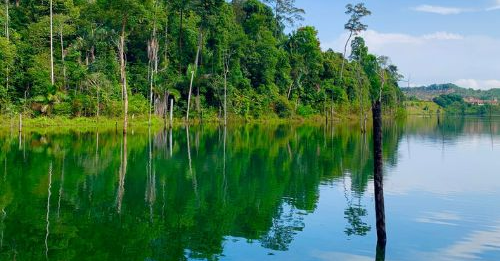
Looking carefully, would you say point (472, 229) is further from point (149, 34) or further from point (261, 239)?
point (149, 34)

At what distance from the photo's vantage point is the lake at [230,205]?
1160cm

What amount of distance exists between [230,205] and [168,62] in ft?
140

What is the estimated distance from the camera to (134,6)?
36000 millimetres

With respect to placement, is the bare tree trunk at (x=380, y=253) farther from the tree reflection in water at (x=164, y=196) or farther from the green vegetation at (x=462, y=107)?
the green vegetation at (x=462, y=107)

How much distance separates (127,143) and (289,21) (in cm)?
5045

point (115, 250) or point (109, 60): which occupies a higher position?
point (109, 60)

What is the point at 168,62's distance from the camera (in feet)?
185

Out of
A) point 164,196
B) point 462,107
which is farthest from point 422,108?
point 164,196

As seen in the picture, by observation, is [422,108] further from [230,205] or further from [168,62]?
[230,205]

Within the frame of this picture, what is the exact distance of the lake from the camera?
11.6m

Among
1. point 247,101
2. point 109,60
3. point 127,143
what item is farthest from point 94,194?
point 247,101

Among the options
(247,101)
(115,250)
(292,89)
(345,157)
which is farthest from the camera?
(292,89)

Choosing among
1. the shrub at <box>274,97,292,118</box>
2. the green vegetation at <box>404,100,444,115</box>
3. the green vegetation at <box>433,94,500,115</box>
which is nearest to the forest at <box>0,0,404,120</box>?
the shrub at <box>274,97,292,118</box>

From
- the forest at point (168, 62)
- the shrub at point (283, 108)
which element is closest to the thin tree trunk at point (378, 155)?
the forest at point (168, 62)
